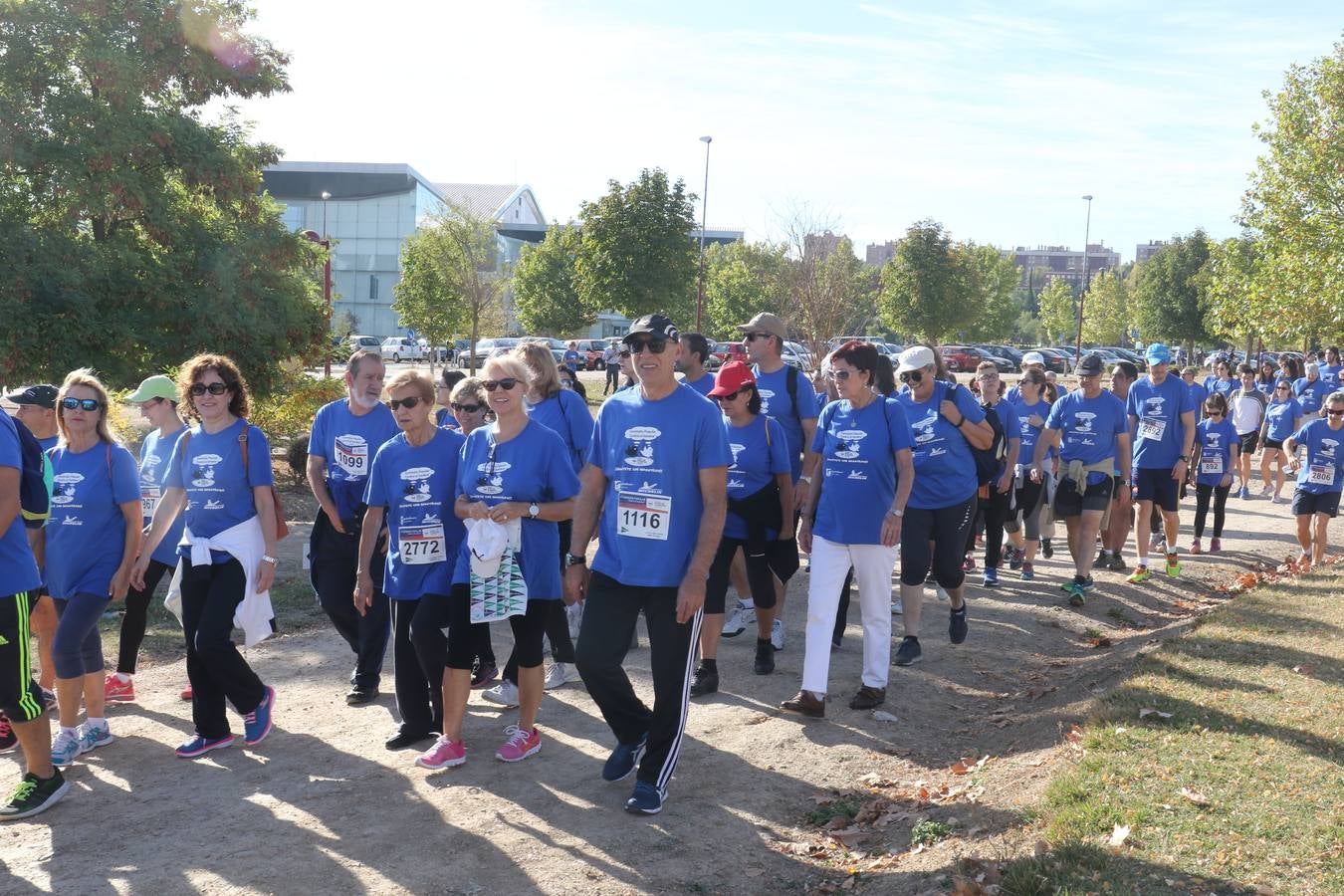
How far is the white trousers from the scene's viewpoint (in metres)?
6.17

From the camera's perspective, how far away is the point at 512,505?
17.0 feet

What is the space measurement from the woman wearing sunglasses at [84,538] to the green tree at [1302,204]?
22948mm

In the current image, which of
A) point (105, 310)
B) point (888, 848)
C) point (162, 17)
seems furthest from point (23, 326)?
point (888, 848)

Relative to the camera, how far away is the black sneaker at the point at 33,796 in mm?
4852

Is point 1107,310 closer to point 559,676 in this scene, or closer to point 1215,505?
point 1215,505

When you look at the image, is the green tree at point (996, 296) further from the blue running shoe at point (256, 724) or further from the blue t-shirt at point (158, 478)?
the blue running shoe at point (256, 724)

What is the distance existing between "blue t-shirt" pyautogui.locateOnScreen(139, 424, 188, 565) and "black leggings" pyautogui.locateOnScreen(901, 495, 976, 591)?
4.35m

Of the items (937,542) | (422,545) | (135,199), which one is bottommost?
(937,542)

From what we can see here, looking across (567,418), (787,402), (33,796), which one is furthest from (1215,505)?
(33,796)

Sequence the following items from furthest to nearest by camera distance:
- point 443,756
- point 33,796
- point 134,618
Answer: point 134,618 < point 443,756 < point 33,796

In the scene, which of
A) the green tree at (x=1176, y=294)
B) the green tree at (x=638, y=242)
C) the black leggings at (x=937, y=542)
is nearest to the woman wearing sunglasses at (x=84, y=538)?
the black leggings at (x=937, y=542)

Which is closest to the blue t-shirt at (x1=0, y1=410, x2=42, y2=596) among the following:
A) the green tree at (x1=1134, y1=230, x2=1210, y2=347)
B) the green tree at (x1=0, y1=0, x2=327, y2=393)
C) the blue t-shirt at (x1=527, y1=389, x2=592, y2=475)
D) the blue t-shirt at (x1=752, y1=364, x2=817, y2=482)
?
the blue t-shirt at (x1=527, y1=389, x2=592, y2=475)

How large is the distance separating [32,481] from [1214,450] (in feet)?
38.0

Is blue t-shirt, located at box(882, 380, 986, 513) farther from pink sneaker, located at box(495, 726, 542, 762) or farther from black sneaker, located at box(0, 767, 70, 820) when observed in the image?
black sneaker, located at box(0, 767, 70, 820)
